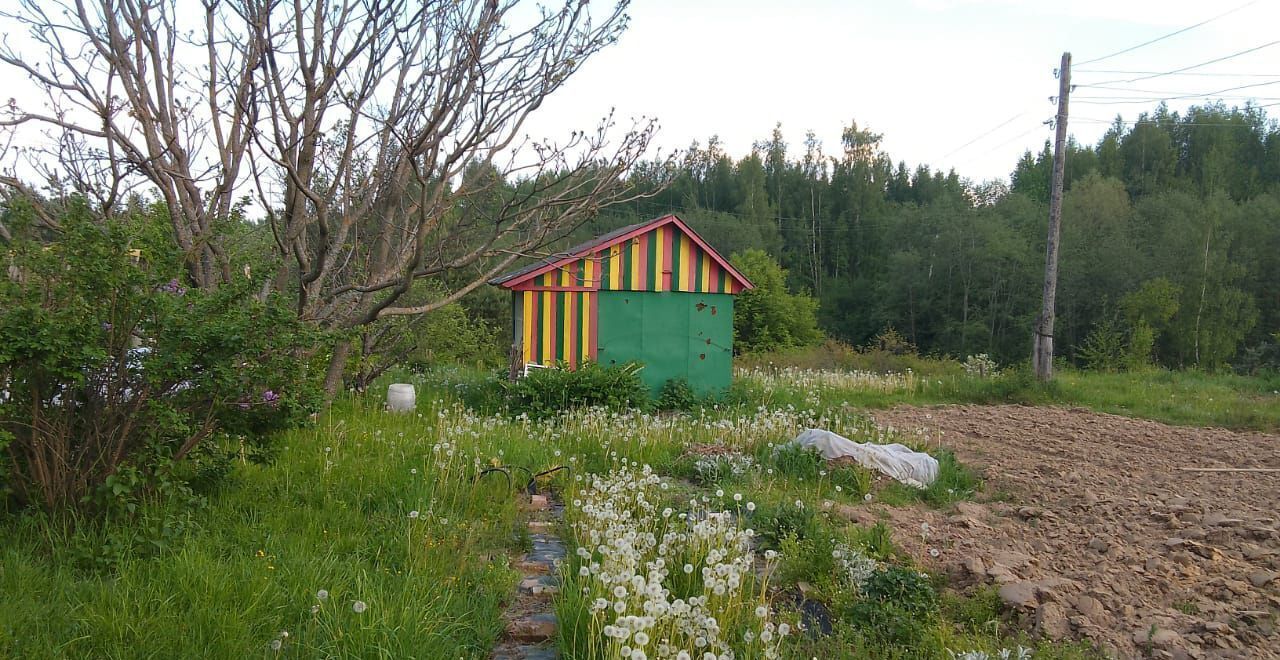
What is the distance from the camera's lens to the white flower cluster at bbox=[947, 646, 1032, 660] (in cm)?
312

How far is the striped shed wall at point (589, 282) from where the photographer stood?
11383mm

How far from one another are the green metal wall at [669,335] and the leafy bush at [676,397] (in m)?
0.14

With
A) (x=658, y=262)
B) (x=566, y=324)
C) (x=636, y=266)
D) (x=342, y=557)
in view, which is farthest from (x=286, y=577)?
(x=658, y=262)

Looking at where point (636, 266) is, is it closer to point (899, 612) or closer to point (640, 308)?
point (640, 308)

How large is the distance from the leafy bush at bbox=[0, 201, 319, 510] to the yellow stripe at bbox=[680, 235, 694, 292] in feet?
26.6

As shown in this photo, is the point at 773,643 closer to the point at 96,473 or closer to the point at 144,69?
the point at 96,473

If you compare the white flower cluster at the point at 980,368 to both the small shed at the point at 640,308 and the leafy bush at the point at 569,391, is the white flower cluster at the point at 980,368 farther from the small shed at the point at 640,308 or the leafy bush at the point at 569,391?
the leafy bush at the point at 569,391

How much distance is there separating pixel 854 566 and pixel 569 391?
6119 mm

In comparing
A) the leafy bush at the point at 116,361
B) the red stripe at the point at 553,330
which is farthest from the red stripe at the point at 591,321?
the leafy bush at the point at 116,361

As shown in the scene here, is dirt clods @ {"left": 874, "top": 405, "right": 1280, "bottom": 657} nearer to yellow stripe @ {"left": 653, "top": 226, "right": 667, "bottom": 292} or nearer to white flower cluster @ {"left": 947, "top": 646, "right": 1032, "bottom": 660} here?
white flower cluster @ {"left": 947, "top": 646, "right": 1032, "bottom": 660}

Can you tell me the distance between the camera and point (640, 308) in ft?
38.8

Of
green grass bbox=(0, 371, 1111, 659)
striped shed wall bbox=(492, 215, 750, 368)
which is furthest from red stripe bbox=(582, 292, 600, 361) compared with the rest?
green grass bbox=(0, 371, 1111, 659)

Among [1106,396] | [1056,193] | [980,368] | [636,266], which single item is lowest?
[1106,396]

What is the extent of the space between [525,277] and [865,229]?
45.0 m
